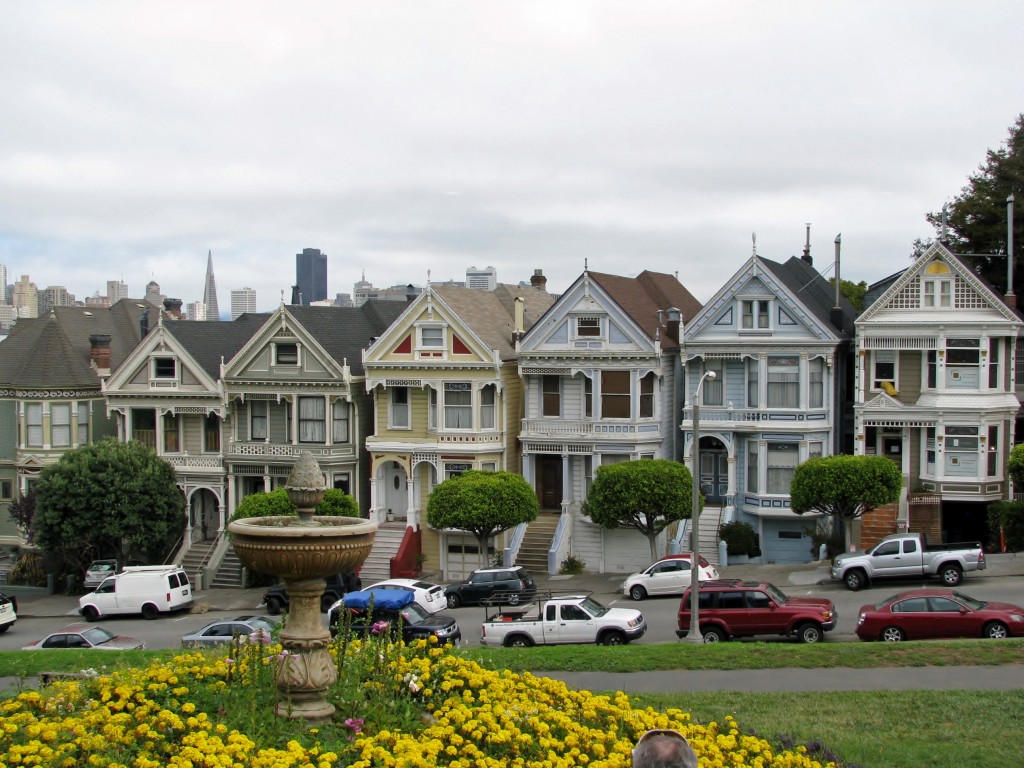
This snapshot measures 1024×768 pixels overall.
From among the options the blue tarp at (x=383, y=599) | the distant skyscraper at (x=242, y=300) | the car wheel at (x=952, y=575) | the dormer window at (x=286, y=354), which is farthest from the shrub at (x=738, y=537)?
the distant skyscraper at (x=242, y=300)

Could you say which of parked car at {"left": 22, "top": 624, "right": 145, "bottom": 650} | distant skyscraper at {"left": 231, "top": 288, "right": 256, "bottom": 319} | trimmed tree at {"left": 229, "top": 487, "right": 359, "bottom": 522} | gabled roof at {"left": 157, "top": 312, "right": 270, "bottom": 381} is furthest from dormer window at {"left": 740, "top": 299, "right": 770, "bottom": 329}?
distant skyscraper at {"left": 231, "top": 288, "right": 256, "bottom": 319}

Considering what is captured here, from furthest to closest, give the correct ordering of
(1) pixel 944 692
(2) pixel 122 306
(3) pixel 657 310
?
(2) pixel 122 306 < (3) pixel 657 310 < (1) pixel 944 692

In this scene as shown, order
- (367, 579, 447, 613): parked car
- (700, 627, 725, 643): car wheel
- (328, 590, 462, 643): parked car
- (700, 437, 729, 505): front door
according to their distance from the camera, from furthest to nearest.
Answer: (700, 437, 729, 505): front door, (367, 579, 447, 613): parked car, (328, 590, 462, 643): parked car, (700, 627, 725, 643): car wheel

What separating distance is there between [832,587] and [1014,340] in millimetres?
11154

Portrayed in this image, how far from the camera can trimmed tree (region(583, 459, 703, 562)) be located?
123 feet

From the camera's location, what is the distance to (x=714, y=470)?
42125 mm

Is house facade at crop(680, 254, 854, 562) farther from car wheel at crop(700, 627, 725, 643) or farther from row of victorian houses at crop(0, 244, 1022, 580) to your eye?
car wheel at crop(700, 627, 725, 643)

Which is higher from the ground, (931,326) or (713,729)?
(931,326)

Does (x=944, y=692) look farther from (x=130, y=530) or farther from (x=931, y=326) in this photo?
(x=130, y=530)

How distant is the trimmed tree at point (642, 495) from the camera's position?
123ft

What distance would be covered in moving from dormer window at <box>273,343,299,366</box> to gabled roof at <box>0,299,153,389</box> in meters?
9.34

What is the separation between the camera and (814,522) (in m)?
40.0

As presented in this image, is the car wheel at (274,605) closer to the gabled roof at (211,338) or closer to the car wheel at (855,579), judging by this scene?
the gabled roof at (211,338)

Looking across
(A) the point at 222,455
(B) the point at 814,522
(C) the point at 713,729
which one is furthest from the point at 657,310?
(C) the point at 713,729
